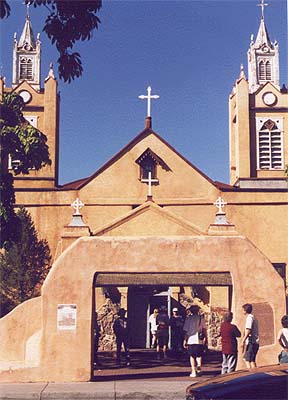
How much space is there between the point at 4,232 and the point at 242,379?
399 inches

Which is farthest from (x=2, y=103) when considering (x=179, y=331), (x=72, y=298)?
(x=179, y=331)

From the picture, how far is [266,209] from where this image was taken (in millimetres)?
33156

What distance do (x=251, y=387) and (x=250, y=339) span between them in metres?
7.00

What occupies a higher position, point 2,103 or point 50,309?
point 2,103

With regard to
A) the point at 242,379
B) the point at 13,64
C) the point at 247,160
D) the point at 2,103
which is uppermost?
the point at 13,64

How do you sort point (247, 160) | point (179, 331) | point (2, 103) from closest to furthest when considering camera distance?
point (2, 103)
point (179, 331)
point (247, 160)

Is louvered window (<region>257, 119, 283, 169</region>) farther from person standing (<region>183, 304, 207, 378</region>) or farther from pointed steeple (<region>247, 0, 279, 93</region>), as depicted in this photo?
person standing (<region>183, 304, 207, 378</region>)

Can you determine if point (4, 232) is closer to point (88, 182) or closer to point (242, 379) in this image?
point (242, 379)

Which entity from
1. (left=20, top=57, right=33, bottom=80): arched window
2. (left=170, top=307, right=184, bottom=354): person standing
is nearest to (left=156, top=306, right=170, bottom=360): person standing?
(left=170, top=307, right=184, bottom=354): person standing

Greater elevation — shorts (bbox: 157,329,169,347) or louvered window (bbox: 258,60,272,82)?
louvered window (bbox: 258,60,272,82)

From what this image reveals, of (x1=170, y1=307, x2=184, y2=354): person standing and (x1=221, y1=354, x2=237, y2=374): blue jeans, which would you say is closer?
(x1=221, y1=354, x2=237, y2=374): blue jeans

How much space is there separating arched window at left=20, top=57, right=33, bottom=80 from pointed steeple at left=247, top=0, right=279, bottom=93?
15685mm

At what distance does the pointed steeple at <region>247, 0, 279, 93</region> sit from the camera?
45.0 metres

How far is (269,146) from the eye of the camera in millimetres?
39312
